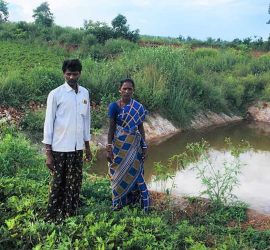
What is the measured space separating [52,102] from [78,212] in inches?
51.9

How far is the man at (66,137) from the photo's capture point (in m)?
4.39

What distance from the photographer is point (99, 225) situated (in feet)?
13.8

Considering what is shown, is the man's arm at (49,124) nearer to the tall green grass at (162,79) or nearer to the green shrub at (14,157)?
the green shrub at (14,157)

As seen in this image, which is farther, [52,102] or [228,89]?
[228,89]

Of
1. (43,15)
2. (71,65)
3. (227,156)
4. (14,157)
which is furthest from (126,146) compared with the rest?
(43,15)

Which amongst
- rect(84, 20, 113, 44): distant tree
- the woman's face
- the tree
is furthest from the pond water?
the tree

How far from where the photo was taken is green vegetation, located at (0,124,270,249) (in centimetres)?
411

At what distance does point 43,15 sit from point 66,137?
90.7 feet

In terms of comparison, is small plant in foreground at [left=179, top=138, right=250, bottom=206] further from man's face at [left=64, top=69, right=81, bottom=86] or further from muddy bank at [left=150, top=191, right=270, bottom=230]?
man's face at [left=64, top=69, right=81, bottom=86]

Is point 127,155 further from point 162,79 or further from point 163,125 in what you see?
point 162,79

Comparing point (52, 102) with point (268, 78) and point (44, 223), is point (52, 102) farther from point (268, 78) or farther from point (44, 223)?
point (268, 78)

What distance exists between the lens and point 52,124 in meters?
4.41

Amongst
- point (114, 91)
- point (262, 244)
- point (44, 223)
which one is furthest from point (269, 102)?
point (44, 223)

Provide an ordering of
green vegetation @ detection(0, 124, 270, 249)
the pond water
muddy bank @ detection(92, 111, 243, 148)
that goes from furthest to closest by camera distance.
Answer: muddy bank @ detection(92, 111, 243, 148) → the pond water → green vegetation @ detection(0, 124, 270, 249)
